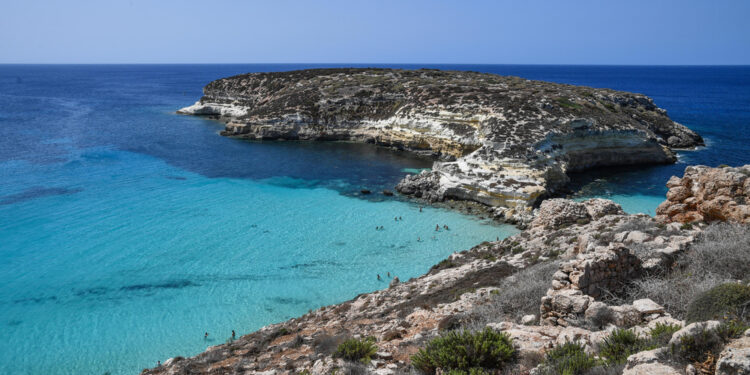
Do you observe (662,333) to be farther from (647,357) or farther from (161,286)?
(161,286)

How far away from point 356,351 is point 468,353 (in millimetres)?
2475

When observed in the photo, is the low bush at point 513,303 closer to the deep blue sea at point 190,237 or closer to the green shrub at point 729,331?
the green shrub at point 729,331

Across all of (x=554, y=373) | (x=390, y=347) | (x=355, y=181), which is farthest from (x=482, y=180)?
(x=554, y=373)

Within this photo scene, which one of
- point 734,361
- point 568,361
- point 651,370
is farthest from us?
point 568,361

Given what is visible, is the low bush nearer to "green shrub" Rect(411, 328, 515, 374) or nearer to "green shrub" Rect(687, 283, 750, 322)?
"green shrub" Rect(411, 328, 515, 374)

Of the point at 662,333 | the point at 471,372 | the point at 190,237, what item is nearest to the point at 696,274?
the point at 662,333

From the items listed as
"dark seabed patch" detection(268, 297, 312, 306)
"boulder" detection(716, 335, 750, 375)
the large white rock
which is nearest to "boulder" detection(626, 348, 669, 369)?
"boulder" detection(716, 335, 750, 375)

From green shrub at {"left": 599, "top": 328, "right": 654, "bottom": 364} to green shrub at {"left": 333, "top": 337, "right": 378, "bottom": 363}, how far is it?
4.29 metres

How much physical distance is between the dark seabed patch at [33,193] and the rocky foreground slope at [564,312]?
2736cm

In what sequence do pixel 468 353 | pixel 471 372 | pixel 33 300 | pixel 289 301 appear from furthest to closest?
pixel 33 300
pixel 289 301
pixel 468 353
pixel 471 372

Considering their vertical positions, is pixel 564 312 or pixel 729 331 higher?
pixel 729 331

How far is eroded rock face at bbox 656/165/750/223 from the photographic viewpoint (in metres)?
12.8

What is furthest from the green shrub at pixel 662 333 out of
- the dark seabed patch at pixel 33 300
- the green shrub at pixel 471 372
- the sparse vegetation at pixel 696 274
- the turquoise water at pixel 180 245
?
the dark seabed patch at pixel 33 300

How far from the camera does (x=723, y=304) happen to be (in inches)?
259
